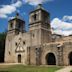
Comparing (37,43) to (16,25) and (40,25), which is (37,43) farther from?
(16,25)

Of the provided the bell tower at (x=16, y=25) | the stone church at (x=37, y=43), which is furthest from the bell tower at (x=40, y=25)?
the bell tower at (x=16, y=25)

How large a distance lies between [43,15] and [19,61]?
11085mm

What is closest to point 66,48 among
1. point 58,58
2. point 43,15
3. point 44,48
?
point 58,58

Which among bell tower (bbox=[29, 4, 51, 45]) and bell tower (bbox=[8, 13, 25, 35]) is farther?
bell tower (bbox=[8, 13, 25, 35])

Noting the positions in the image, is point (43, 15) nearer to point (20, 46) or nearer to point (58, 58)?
point (20, 46)

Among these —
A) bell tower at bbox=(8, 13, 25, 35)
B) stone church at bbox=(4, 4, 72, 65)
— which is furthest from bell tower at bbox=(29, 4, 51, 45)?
bell tower at bbox=(8, 13, 25, 35)

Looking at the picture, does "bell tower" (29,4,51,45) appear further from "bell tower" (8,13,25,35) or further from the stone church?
"bell tower" (8,13,25,35)

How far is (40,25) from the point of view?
33.1m

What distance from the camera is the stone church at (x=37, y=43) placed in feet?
84.2

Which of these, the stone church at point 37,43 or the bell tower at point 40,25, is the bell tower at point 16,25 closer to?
the stone church at point 37,43

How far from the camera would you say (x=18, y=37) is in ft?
121

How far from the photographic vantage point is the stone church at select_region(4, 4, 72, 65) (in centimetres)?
2566

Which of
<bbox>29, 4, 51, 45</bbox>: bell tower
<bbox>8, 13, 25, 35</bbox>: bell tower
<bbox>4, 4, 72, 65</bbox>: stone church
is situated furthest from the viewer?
<bbox>8, 13, 25, 35</bbox>: bell tower

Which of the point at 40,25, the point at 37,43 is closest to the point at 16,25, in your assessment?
the point at 40,25
